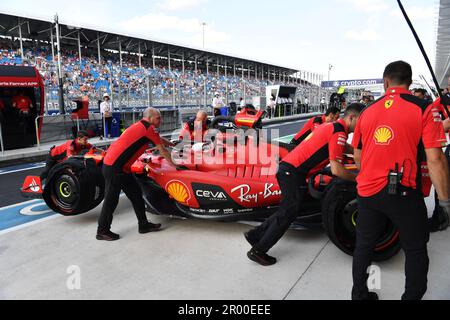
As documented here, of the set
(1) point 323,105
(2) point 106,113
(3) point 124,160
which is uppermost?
(1) point 323,105

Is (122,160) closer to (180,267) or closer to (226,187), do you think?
(226,187)

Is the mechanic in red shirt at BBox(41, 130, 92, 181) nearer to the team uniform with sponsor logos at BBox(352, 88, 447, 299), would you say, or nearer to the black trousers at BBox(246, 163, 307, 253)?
the black trousers at BBox(246, 163, 307, 253)

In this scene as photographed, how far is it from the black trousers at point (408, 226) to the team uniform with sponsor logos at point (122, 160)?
7.86ft

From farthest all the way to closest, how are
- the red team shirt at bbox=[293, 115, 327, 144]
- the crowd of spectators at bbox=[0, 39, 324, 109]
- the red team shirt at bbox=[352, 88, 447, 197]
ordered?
the crowd of spectators at bbox=[0, 39, 324, 109]
the red team shirt at bbox=[293, 115, 327, 144]
the red team shirt at bbox=[352, 88, 447, 197]

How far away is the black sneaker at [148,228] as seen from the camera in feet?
13.2

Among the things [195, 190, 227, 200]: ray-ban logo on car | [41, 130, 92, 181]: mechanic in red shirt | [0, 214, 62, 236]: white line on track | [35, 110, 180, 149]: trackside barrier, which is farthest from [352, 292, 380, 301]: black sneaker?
[35, 110, 180, 149]: trackside barrier

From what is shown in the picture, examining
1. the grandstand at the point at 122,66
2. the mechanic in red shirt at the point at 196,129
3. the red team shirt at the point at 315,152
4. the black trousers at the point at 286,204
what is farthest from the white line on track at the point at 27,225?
the grandstand at the point at 122,66

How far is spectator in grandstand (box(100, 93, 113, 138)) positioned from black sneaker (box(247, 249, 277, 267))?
34.2ft

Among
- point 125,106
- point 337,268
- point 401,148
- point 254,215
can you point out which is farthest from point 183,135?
point 125,106

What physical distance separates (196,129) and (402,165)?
4.16m

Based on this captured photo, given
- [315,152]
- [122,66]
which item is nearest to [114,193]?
[315,152]

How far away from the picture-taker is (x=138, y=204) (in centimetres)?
404

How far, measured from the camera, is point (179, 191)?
3.92 meters

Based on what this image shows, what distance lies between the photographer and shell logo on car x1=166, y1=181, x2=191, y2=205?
388 cm
